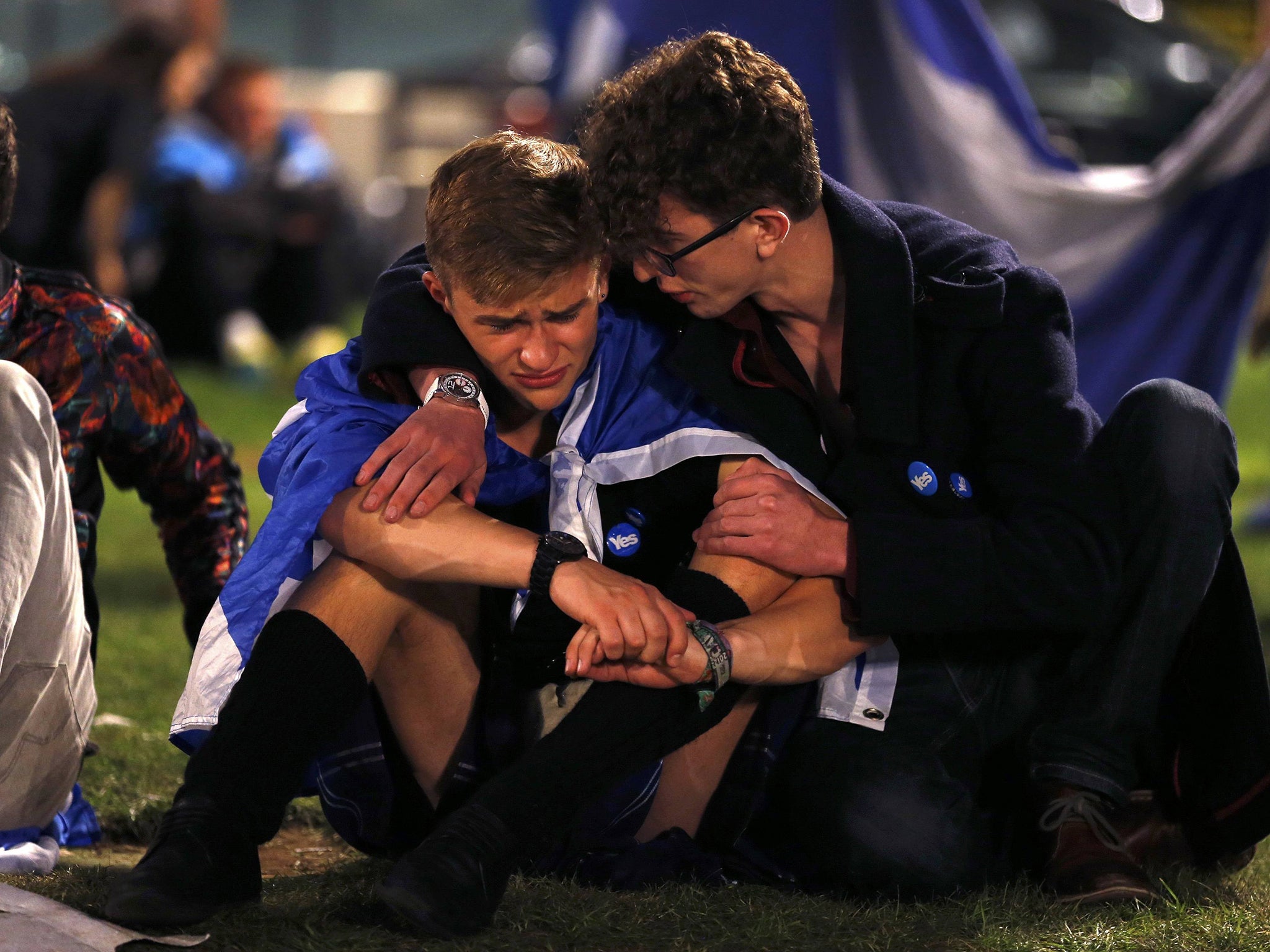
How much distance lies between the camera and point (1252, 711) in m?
2.46

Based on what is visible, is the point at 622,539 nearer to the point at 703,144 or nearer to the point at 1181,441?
the point at 703,144

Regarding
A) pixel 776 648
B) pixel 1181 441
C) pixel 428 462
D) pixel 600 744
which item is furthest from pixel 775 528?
pixel 1181 441

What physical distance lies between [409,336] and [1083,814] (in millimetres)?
1236

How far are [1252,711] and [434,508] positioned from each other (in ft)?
4.13

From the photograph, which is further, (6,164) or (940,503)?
(6,164)

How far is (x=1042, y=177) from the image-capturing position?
18.4 ft

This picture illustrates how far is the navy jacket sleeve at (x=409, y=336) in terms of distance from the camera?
2.49 meters

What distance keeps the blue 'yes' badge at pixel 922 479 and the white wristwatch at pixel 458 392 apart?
64 centimetres

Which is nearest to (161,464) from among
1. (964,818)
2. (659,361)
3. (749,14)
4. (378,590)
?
(378,590)

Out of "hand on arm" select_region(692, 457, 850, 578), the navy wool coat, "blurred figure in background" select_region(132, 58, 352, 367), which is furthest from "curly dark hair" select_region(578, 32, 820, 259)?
"blurred figure in background" select_region(132, 58, 352, 367)

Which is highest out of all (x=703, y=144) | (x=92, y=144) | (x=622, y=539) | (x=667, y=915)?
(x=703, y=144)

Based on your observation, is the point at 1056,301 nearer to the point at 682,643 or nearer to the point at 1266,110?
the point at 682,643

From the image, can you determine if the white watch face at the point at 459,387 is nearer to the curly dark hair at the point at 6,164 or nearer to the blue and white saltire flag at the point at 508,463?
the blue and white saltire flag at the point at 508,463

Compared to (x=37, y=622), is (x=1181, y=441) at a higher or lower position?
higher
